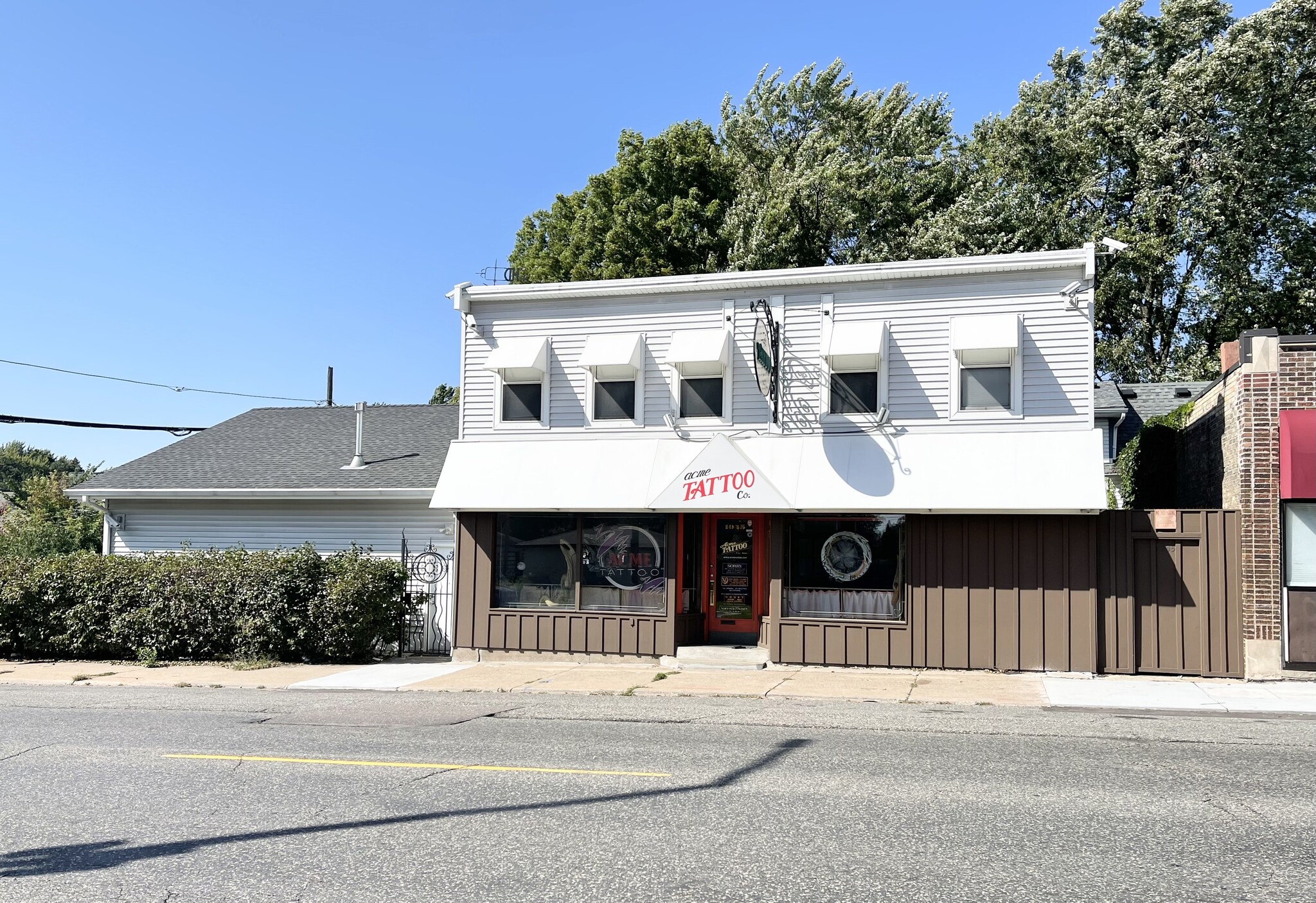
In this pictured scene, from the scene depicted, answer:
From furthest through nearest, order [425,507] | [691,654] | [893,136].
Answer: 1. [893,136]
2. [425,507]
3. [691,654]

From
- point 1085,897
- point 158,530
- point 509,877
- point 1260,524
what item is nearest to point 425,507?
point 158,530

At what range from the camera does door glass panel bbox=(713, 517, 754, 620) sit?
17562 mm

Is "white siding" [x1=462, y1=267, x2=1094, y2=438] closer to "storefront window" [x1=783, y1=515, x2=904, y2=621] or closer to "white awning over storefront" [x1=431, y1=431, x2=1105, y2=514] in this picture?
"white awning over storefront" [x1=431, y1=431, x2=1105, y2=514]

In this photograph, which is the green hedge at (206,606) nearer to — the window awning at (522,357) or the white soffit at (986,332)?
the window awning at (522,357)

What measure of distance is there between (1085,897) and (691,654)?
455 inches

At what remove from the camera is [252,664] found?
1702 centimetres

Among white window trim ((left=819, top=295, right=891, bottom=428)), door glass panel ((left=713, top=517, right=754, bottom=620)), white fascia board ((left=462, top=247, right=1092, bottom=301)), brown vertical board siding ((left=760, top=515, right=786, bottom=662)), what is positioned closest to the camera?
white fascia board ((left=462, top=247, right=1092, bottom=301))

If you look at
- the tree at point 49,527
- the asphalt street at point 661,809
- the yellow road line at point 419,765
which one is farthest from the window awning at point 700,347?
the tree at point 49,527

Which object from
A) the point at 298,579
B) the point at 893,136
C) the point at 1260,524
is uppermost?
the point at 893,136

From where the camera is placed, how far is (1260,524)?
564 inches

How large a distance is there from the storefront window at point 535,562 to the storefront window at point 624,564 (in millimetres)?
246

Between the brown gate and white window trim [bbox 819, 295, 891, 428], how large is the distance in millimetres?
3575

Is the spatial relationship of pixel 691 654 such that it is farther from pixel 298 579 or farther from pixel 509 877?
pixel 509 877

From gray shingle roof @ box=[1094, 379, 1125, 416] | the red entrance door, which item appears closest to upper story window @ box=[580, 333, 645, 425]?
the red entrance door
